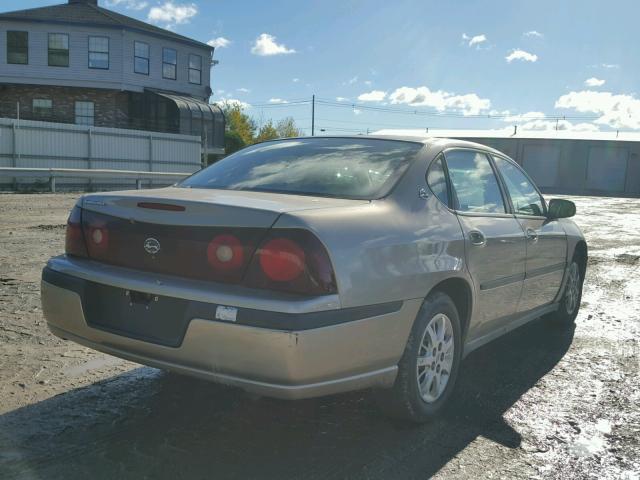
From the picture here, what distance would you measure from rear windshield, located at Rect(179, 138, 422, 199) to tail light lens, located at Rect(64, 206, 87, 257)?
2.44ft

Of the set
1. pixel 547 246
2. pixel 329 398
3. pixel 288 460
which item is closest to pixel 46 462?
pixel 288 460

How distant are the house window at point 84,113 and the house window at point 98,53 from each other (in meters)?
1.96

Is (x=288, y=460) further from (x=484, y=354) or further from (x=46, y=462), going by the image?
(x=484, y=354)

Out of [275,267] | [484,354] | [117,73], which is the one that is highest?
[117,73]

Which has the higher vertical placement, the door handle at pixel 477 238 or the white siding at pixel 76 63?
the white siding at pixel 76 63

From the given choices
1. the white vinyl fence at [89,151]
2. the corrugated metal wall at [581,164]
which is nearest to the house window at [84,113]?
the white vinyl fence at [89,151]

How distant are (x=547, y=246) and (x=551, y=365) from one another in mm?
934

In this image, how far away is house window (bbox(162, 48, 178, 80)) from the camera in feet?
109

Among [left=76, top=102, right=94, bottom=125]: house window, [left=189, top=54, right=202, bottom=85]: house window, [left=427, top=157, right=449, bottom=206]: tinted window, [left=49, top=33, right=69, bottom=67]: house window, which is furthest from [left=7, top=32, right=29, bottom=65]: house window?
[left=427, top=157, right=449, bottom=206]: tinted window

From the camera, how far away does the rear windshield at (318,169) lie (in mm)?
3623

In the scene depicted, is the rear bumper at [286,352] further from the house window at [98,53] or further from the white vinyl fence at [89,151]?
the house window at [98,53]

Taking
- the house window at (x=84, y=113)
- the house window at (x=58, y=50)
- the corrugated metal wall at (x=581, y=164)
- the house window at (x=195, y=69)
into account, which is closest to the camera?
the house window at (x=58, y=50)

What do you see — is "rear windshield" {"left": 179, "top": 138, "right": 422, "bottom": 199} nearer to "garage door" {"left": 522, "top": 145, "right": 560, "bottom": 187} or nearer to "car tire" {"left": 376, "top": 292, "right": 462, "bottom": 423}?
"car tire" {"left": 376, "top": 292, "right": 462, "bottom": 423}

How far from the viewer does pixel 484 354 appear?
16.5 ft
